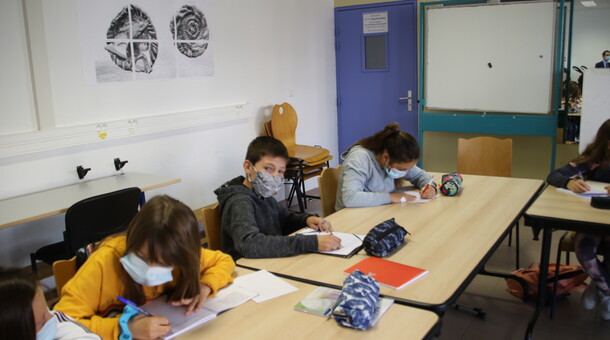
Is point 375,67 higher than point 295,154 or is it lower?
higher

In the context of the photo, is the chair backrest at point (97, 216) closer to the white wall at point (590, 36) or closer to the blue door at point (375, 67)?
the blue door at point (375, 67)

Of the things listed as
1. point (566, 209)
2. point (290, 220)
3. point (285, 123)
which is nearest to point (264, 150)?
point (290, 220)

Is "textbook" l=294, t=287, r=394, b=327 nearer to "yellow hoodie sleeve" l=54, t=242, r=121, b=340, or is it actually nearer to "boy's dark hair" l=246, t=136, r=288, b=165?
"yellow hoodie sleeve" l=54, t=242, r=121, b=340

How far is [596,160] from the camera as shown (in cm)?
303

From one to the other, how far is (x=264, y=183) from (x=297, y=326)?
2.93ft

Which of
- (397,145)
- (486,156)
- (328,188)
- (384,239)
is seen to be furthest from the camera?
(486,156)

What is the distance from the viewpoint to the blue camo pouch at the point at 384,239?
207 cm

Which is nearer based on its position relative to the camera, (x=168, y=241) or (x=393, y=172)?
(x=168, y=241)

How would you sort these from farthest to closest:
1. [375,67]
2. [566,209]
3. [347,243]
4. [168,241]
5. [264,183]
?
[375,67] < [566,209] < [264,183] < [347,243] < [168,241]

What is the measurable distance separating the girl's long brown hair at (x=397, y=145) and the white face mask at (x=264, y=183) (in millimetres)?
749

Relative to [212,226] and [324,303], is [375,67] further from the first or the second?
[324,303]

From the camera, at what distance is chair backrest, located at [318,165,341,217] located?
298cm

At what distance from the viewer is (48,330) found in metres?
1.24

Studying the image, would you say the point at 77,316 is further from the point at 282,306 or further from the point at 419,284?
the point at 419,284
